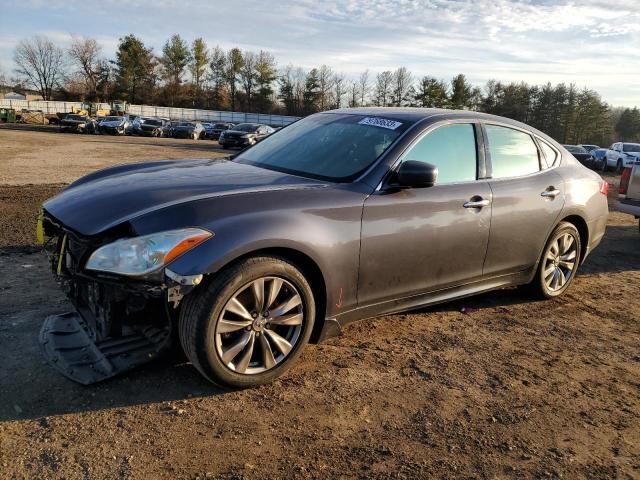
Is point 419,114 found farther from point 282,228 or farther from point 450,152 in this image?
point 282,228

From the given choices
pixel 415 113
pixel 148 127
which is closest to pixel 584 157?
pixel 415 113

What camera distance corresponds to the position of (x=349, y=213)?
329 cm

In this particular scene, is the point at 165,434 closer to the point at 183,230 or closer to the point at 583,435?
the point at 183,230

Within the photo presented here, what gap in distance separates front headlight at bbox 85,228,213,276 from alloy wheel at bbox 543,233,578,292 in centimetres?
344

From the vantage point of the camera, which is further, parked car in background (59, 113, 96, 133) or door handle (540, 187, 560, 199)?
parked car in background (59, 113, 96, 133)

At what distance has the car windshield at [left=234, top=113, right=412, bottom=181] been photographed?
12.0 ft

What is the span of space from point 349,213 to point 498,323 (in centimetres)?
192

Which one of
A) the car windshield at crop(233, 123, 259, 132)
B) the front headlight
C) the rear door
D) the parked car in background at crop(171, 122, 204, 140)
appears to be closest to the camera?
the front headlight

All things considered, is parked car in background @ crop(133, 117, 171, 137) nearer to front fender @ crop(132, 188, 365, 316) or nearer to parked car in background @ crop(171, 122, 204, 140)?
parked car in background @ crop(171, 122, 204, 140)

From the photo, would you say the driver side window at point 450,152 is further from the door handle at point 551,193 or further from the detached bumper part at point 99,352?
the detached bumper part at point 99,352

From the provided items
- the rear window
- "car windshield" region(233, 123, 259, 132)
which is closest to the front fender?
the rear window

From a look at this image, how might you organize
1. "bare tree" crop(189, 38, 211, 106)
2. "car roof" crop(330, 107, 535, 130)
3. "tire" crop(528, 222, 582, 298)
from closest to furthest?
"car roof" crop(330, 107, 535, 130) < "tire" crop(528, 222, 582, 298) < "bare tree" crop(189, 38, 211, 106)

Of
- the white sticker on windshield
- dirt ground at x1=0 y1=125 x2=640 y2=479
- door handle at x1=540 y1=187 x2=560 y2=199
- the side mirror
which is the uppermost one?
the white sticker on windshield

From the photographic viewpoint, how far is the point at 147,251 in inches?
107
